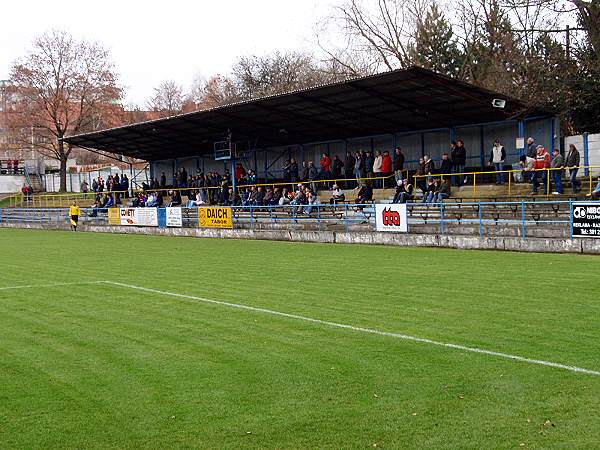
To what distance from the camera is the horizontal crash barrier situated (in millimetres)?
22094

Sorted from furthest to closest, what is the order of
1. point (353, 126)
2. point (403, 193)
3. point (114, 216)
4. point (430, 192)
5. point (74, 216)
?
1. point (74, 216)
2. point (114, 216)
3. point (353, 126)
4. point (403, 193)
5. point (430, 192)

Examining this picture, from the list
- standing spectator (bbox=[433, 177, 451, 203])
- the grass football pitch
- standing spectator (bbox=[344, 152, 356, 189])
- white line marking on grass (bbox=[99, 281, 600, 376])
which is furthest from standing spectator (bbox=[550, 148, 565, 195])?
white line marking on grass (bbox=[99, 281, 600, 376])

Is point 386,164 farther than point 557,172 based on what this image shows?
Yes

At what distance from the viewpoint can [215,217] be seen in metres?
33.6

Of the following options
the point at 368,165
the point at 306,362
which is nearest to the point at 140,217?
the point at 368,165

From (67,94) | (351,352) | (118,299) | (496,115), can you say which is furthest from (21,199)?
(351,352)

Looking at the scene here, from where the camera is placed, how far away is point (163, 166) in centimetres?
5625

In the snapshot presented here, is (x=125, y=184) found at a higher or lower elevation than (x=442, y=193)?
higher

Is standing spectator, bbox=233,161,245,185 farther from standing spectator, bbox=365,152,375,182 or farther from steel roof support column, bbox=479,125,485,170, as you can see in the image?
steel roof support column, bbox=479,125,485,170

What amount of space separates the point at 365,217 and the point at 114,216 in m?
19.2

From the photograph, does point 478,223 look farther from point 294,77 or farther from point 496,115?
point 294,77

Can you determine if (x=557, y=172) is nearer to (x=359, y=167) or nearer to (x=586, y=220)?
(x=586, y=220)

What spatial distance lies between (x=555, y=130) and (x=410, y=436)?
95.8 ft

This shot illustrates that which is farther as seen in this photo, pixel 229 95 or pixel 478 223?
pixel 229 95
